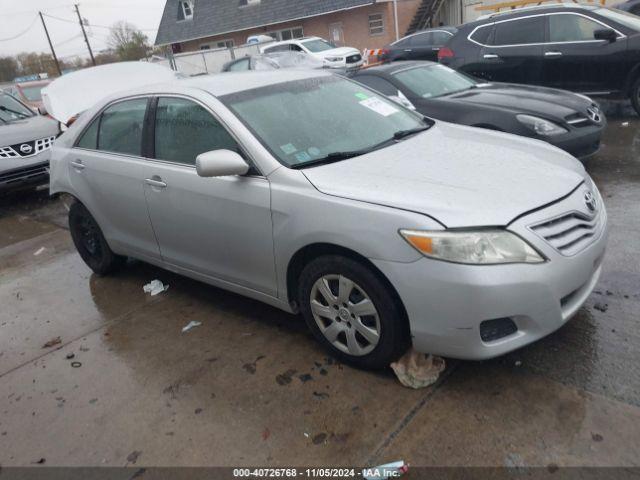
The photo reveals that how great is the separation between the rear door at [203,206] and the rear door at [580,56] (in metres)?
6.63

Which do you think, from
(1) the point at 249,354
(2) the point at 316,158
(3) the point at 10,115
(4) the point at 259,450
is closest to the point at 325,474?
(4) the point at 259,450

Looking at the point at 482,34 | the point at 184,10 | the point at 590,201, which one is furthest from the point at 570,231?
the point at 184,10

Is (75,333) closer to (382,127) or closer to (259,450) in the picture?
(259,450)

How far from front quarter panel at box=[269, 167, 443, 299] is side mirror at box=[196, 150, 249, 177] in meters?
0.20

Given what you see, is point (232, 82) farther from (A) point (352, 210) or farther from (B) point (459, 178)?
(B) point (459, 178)

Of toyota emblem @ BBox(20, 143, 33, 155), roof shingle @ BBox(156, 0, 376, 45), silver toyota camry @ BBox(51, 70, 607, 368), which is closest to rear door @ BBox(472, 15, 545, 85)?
silver toyota camry @ BBox(51, 70, 607, 368)

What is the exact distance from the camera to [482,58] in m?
8.64

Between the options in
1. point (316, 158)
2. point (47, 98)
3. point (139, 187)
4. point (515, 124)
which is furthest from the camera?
point (47, 98)

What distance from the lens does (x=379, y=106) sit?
3826 millimetres

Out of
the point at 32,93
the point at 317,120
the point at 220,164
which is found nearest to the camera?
the point at 220,164

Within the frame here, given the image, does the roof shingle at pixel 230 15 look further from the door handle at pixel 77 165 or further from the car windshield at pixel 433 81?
the door handle at pixel 77 165

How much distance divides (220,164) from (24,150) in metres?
6.43

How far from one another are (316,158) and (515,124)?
→ 3.11 meters

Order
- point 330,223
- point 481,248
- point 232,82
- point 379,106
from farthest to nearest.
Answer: point 379,106
point 232,82
point 330,223
point 481,248
